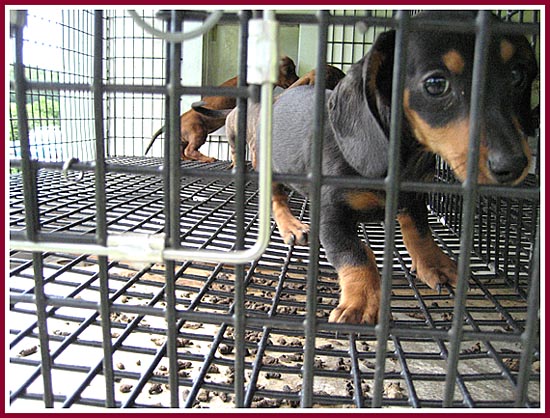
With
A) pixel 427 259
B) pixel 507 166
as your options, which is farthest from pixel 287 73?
pixel 507 166

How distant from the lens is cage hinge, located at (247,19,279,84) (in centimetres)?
62

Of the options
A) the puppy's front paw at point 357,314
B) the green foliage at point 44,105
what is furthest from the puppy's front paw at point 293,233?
the green foliage at point 44,105

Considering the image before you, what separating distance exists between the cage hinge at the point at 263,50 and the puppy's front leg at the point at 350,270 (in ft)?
1.72

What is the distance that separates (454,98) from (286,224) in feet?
3.12

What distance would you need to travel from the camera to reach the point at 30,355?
4.14ft

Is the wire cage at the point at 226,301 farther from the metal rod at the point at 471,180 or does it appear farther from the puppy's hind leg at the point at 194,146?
the puppy's hind leg at the point at 194,146

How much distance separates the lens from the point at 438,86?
36.6 inches

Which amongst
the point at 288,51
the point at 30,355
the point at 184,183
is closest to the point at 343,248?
the point at 30,355

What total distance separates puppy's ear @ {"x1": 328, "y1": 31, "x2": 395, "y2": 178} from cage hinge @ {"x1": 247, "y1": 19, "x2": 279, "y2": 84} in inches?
15.6

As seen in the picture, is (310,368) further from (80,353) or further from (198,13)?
(80,353)

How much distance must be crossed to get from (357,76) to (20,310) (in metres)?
0.82

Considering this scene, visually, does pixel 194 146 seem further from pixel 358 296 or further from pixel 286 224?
pixel 358 296

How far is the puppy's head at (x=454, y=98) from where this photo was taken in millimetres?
782

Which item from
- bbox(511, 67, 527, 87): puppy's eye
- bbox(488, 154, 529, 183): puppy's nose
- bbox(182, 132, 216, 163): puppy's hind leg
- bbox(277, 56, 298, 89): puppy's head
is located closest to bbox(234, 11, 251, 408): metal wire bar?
bbox(488, 154, 529, 183): puppy's nose
